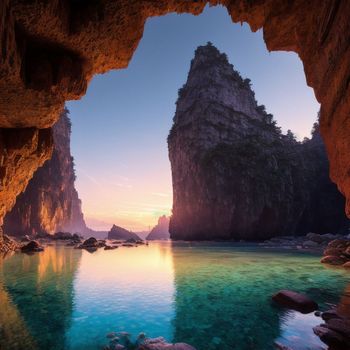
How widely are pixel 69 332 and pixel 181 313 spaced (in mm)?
2934

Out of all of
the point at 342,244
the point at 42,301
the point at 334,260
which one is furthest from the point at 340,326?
the point at 342,244

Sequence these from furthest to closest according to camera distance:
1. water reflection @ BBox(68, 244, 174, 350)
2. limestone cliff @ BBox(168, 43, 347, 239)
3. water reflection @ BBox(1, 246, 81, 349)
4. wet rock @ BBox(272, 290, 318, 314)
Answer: limestone cliff @ BBox(168, 43, 347, 239), wet rock @ BBox(272, 290, 318, 314), water reflection @ BBox(68, 244, 174, 350), water reflection @ BBox(1, 246, 81, 349)

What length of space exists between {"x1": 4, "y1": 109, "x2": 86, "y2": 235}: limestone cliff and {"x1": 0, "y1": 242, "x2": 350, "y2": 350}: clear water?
149 ft

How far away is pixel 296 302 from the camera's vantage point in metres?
7.12

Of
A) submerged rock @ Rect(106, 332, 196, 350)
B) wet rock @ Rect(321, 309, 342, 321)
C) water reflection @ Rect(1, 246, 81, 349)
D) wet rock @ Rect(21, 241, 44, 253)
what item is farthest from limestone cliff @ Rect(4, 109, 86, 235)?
wet rock @ Rect(321, 309, 342, 321)

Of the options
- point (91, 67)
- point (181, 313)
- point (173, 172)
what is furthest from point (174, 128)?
point (181, 313)

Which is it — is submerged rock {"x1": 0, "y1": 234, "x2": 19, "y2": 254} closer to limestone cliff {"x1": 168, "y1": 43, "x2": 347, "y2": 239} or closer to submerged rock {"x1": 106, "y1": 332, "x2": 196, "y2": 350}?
submerged rock {"x1": 106, "y1": 332, "x2": 196, "y2": 350}

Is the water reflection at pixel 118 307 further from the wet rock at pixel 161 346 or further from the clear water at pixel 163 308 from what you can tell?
the wet rock at pixel 161 346

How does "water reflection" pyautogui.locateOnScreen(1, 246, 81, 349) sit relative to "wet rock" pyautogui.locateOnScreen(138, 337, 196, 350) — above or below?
below

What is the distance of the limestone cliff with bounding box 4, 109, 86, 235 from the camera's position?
54688mm

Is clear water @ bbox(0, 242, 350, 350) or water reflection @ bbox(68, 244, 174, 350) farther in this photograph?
water reflection @ bbox(68, 244, 174, 350)

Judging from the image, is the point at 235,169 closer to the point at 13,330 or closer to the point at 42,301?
the point at 42,301

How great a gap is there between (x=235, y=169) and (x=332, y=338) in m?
48.1

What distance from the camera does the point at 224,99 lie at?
5838cm
